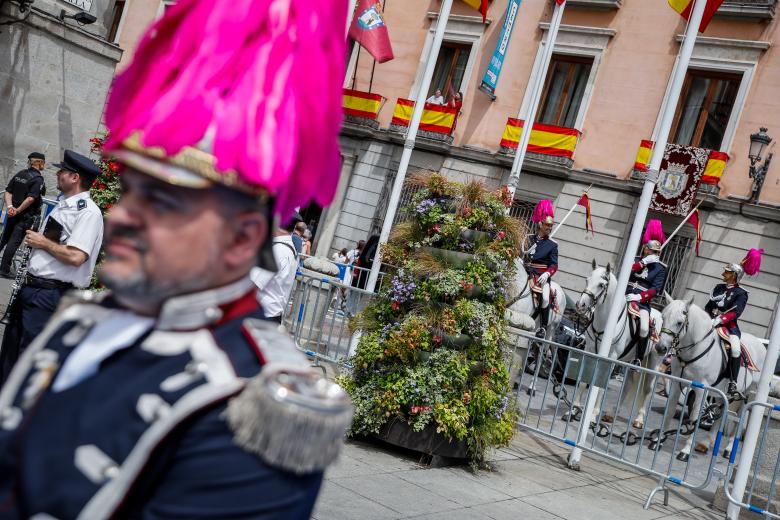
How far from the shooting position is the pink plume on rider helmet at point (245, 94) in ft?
4.53

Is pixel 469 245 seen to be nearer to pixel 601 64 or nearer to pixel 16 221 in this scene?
pixel 16 221

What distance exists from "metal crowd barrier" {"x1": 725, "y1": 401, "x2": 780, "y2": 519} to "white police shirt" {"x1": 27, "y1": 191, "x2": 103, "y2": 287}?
5.53m

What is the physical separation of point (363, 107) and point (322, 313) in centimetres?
1606

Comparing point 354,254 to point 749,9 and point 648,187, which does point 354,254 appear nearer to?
point 749,9

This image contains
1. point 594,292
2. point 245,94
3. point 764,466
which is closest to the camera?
point 245,94

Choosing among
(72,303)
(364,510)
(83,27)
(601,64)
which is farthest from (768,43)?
(72,303)

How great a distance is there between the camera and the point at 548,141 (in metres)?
21.6

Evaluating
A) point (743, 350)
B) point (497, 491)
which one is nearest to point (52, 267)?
point (497, 491)

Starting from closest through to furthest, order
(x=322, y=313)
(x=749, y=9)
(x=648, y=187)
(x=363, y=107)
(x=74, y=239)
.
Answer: (x=74, y=239), (x=648, y=187), (x=322, y=313), (x=749, y=9), (x=363, y=107)

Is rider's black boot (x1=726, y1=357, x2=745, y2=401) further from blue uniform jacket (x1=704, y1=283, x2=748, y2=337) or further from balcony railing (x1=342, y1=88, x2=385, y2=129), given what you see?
balcony railing (x1=342, y1=88, x2=385, y2=129)

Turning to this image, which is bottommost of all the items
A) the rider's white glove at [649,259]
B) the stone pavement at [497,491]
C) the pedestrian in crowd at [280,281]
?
the stone pavement at [497,491]

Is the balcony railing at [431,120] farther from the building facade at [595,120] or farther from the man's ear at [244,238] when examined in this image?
the man's ear at [244,238]

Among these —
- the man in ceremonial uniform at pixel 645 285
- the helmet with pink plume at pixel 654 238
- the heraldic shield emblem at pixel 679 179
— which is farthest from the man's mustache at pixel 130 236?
the heraldic shield emblem at pixel 679 179

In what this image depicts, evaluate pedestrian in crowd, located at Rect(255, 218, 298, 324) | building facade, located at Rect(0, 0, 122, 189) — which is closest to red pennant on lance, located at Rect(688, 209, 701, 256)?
building facade, located at Rect(0, 0, 122, 189)
